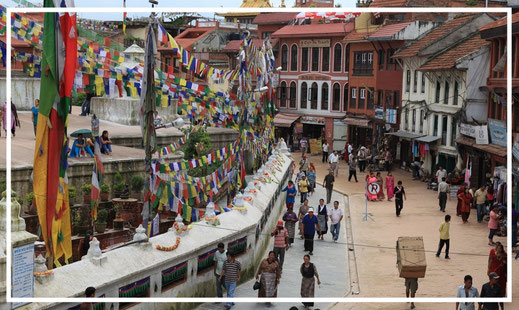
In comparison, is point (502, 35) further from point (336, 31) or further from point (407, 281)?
point (336, 31)

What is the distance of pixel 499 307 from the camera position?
668 inches

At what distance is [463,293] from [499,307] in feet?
6.61

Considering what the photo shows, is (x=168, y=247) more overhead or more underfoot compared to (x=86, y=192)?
more underfoot

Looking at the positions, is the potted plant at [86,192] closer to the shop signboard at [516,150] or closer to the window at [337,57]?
the shop signboard at [516,150]

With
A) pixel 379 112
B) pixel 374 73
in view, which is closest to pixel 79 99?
pixel 379 112

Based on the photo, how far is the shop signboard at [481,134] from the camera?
32812 mm

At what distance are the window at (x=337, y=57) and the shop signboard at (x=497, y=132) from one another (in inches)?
919

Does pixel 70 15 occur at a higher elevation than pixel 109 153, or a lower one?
higher

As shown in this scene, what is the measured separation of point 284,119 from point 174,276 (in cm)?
4105

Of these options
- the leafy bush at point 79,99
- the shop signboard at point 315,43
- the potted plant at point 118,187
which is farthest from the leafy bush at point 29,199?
the shop signboard at point 315,43

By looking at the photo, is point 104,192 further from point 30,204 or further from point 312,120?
point 312,120

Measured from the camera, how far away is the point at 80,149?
21.6 meters

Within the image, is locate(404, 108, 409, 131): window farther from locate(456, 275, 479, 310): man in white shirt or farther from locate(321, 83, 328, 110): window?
locate(456, 275, 479, 310): man in white shirt

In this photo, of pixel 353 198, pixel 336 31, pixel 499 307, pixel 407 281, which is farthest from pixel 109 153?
pixel 336 31
